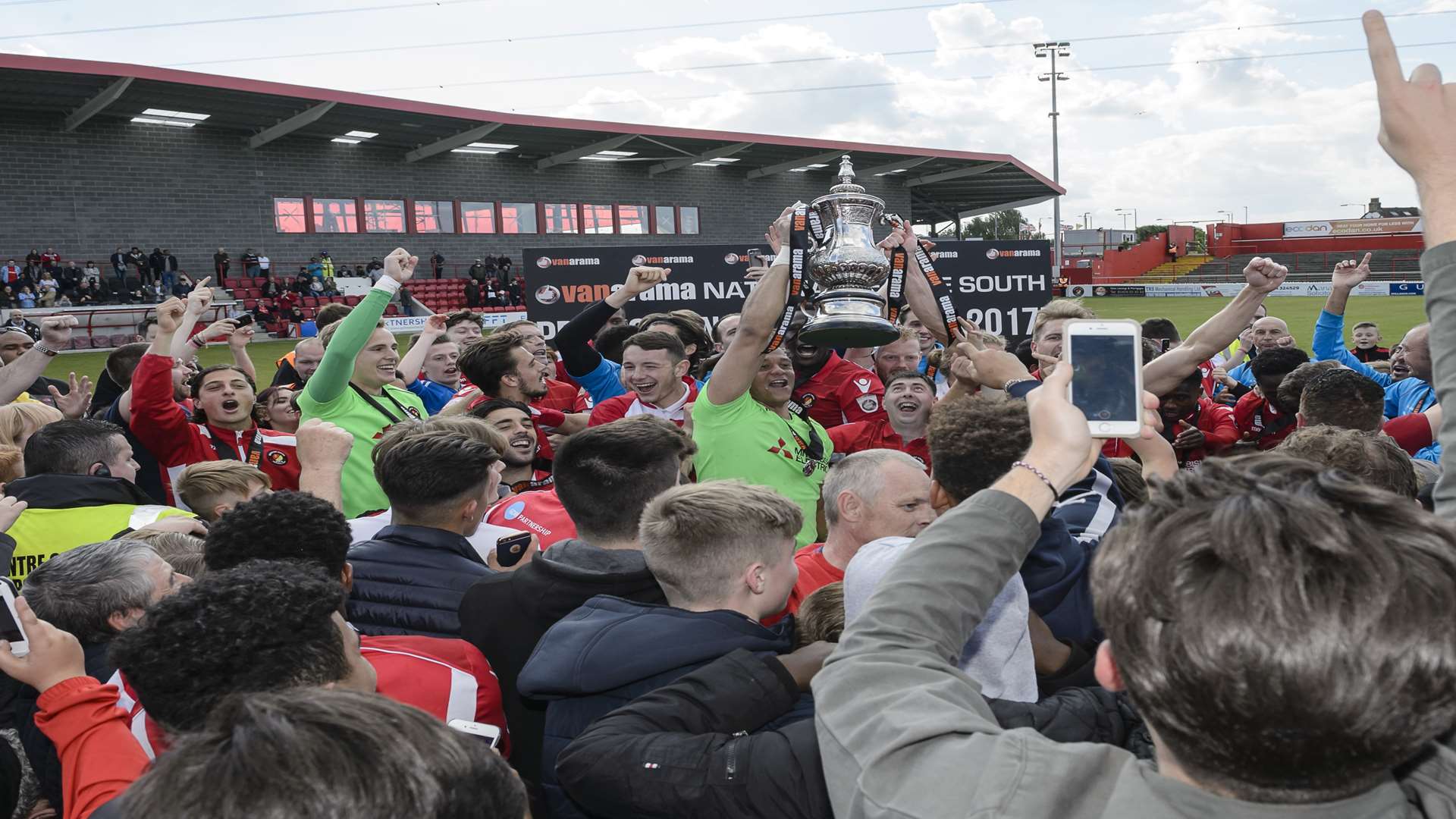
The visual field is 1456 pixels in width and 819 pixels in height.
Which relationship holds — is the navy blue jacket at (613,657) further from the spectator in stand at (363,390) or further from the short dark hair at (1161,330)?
the short dark hair at (1161,330)

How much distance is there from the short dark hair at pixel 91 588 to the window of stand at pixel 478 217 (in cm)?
3180

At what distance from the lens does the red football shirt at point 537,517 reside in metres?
3.63

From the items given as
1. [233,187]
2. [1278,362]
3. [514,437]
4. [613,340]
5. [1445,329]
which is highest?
[233,187]

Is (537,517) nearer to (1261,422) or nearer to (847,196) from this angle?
(847,196)

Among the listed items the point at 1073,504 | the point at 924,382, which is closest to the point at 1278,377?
the point at 924,382

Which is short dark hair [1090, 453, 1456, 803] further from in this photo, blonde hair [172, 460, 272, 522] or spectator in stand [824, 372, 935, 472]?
spectator in stand [824, 372, 935, 472]

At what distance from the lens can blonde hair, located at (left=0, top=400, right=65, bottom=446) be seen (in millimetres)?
4770

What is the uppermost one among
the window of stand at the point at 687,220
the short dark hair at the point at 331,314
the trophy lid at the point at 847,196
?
the window of stand at the point at 687,220

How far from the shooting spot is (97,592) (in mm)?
2562

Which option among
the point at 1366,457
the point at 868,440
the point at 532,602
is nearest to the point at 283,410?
the point at 868,440

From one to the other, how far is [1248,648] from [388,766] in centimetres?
82

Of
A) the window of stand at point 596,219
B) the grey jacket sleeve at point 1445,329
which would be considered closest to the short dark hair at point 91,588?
the grey jacket sleeve at point 1445,329

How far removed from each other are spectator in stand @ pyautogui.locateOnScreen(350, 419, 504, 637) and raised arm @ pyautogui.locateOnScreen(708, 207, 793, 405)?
1.11 metres

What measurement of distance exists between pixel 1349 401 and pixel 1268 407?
175cm
